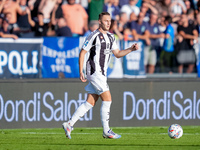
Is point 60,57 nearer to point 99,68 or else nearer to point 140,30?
point 140,30

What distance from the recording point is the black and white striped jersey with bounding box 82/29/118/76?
8.58 metres

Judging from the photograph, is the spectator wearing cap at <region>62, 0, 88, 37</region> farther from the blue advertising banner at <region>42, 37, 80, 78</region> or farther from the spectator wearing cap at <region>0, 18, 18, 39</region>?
the spectator wearing cap at <region>0, 18, 18, 39</region>

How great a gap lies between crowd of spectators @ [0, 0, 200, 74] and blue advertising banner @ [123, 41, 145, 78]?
0.18 m

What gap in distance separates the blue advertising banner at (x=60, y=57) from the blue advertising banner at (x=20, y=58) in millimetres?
194

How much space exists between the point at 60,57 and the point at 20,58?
973 mm

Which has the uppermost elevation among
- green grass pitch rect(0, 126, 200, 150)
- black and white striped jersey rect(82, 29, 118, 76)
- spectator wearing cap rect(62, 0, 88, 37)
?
spectator wearing cap rect(62, 0, 88, 37)

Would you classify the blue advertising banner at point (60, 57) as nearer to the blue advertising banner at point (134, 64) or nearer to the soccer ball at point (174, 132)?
the blue advertising banner at point (134, 64)

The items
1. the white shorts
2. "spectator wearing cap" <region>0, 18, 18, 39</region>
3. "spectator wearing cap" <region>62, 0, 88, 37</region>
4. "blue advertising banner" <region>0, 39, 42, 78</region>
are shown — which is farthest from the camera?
"spectator wearing cap" <region>62, 0, 88, 37</region>

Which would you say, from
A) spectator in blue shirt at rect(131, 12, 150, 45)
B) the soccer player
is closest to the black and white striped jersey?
the soccer player

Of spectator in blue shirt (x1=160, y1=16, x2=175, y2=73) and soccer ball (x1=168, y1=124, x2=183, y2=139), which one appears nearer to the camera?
soccer ball (x1=168, y1=124, x2=183, y2=139)

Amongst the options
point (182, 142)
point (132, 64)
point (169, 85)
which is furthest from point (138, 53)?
point (182, 142)

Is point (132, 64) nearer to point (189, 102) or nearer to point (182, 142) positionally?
point (189, 102)

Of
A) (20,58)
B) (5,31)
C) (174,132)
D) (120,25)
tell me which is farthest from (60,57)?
(174,132)

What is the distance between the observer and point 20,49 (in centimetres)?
1148
